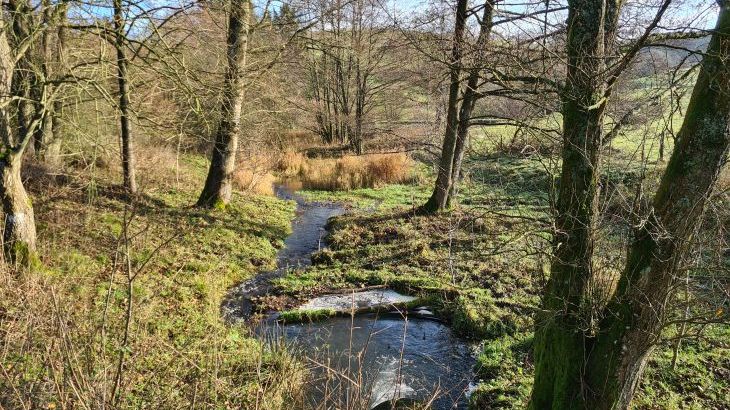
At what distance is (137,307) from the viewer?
16.9 ft

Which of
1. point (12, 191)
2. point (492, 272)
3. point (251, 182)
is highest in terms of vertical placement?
point (12, 191)

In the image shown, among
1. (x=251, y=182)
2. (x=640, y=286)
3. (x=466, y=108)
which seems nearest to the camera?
(x=640, y=286)

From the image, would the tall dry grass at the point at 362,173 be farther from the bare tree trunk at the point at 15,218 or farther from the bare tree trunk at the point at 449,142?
the bare tree trunk at the point at 15,218

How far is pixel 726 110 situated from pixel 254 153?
1688 cm

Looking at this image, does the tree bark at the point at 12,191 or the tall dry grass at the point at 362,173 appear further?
the tall dry grass at the point at 362,173

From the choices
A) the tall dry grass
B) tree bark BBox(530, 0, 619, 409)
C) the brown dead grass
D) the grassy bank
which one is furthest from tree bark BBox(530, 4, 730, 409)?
the tall dry grass

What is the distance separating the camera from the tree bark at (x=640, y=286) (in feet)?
11.2

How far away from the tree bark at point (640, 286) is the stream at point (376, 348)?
4.04 feet

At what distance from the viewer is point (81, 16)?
24.0ft

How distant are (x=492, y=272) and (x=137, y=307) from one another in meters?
6.64

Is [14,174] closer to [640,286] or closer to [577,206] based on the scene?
[577,206]

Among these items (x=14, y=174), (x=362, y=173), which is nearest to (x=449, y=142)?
(x=362, y=173)

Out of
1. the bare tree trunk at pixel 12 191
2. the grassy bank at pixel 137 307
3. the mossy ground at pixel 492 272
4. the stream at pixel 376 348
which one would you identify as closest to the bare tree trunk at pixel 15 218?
the bare tree trunk at pixel 12 191

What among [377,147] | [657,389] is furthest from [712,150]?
[377,147]
